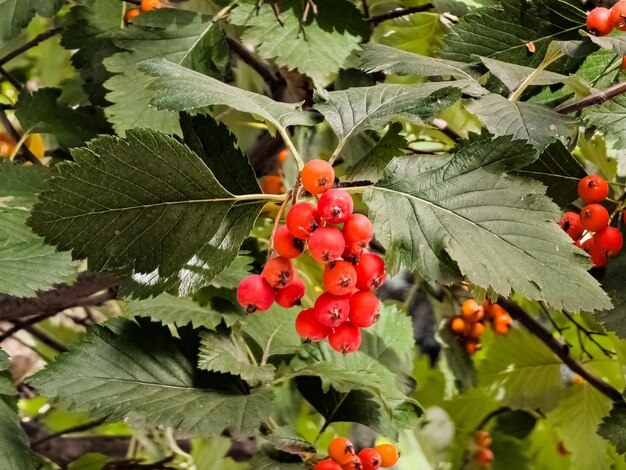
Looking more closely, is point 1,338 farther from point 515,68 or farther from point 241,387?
point 515,68

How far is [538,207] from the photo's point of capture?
1.36 feet

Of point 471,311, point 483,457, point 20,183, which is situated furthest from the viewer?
point 483,457

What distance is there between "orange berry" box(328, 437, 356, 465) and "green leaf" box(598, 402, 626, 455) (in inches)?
8.6

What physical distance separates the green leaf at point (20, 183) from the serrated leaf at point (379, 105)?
1.04 feet

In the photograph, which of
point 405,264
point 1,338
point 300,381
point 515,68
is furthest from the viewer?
point 1,338

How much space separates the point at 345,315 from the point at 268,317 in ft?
0.79

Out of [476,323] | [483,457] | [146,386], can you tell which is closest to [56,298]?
[146,386]

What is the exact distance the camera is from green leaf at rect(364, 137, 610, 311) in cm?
39

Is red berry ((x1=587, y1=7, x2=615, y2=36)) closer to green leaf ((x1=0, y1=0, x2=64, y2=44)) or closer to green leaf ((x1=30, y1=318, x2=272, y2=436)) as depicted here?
green leaf ((x1=30, y1=318, x2=272, y2=436))

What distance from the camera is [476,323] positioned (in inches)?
40.8

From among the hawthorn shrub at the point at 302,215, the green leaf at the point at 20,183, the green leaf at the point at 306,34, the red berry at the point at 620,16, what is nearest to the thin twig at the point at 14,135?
the hawthorn shrub at the point at 302,215

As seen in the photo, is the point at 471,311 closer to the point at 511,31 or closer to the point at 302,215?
the point at 511,31

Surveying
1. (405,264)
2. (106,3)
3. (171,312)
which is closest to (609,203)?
(405,264)

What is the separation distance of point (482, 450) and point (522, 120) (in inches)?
31.0
